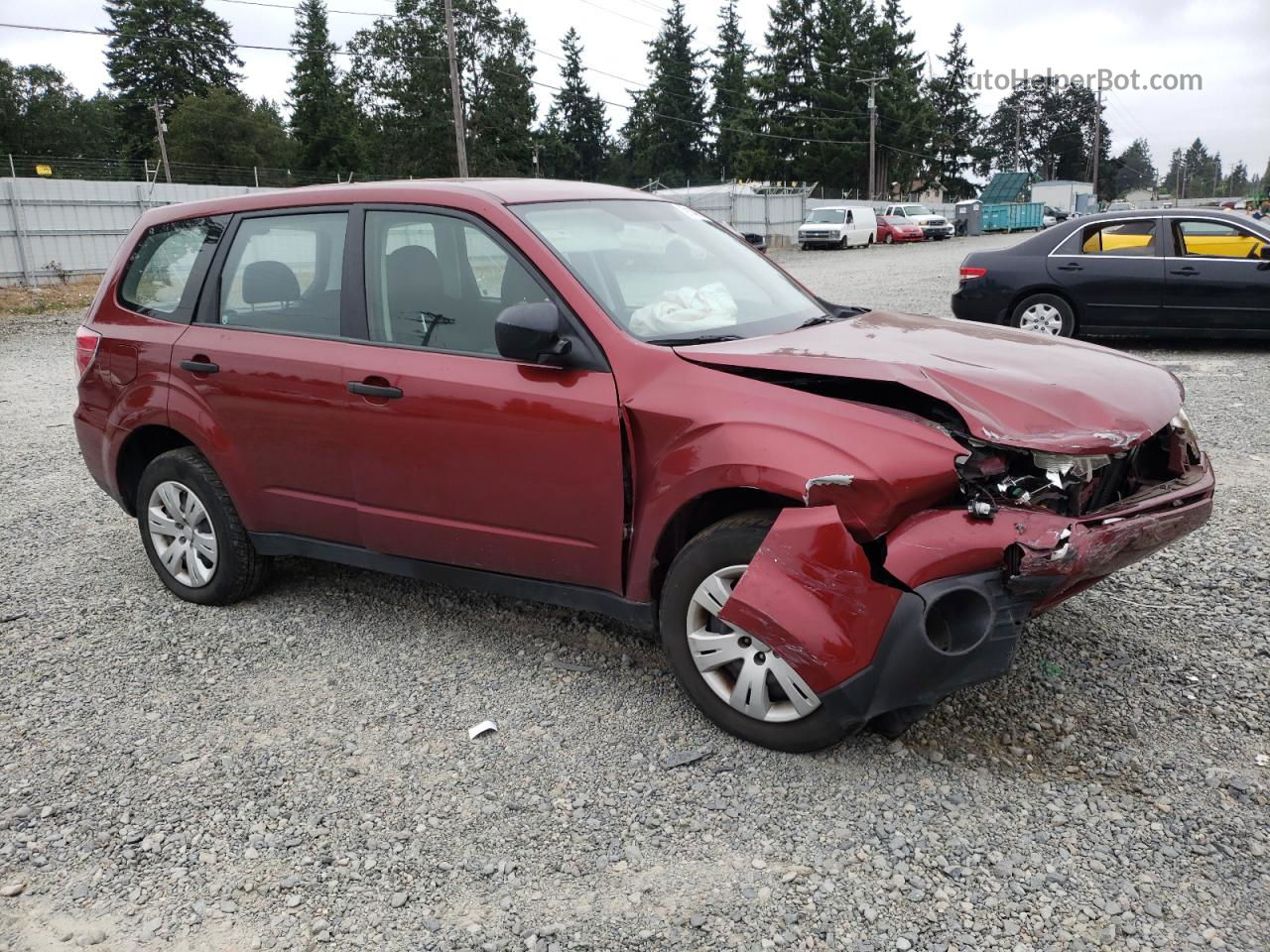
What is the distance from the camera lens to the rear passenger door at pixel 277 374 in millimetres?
4117

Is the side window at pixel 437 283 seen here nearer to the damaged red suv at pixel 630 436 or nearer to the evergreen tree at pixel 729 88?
the damaged red suv at pixel 630 436

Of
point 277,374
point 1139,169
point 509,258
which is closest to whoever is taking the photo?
point 509,258

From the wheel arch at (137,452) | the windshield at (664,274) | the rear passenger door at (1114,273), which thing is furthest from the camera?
the rear passenger door at (1114,273)

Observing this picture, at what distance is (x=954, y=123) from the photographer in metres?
94.8

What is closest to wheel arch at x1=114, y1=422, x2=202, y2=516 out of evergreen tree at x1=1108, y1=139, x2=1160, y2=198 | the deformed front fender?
the deformed front fender

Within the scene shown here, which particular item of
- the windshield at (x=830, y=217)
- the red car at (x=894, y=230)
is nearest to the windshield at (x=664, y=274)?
the windshield at (x=830, y=217)

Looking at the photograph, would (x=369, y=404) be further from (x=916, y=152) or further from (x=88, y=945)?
(x=916, y=152)

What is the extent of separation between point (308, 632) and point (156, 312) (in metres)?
1.63

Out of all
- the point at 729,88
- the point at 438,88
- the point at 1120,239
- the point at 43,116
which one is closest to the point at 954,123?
the point at 729,88

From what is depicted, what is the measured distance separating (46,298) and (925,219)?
1347 inches

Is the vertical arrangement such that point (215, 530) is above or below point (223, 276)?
below

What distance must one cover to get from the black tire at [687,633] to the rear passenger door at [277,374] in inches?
58.9

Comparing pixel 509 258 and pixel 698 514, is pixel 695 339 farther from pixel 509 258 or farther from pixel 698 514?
pixel 509 258

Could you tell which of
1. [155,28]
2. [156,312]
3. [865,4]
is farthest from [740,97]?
[156,312]
